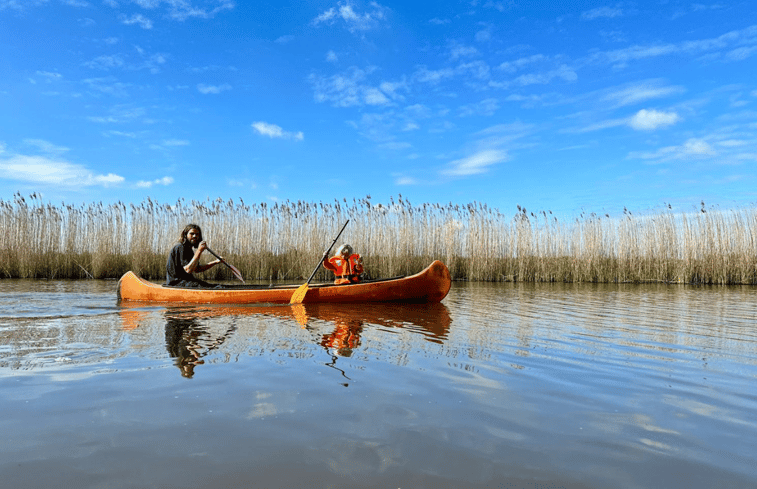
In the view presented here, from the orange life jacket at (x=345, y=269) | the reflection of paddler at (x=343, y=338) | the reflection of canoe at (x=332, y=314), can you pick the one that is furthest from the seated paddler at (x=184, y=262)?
the reflection of paddler at (x=343, y=338)

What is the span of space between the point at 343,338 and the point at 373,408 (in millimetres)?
2144

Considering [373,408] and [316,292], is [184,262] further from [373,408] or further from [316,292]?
[373,408]

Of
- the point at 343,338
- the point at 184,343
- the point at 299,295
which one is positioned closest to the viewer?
the point at 184,343

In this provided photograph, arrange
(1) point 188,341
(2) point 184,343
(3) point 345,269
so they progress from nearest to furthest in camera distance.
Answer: (2) point 184,343
(1) point 188,341
(3) point 345,269

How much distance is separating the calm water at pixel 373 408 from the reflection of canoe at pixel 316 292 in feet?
7.80

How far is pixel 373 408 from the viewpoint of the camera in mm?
2559

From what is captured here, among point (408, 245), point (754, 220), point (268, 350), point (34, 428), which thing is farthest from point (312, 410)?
point (754, 220)

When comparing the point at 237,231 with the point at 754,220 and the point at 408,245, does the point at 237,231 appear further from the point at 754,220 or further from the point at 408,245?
the point at 754,220

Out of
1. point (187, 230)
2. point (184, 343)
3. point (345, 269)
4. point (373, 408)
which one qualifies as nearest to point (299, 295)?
point (345, 269)

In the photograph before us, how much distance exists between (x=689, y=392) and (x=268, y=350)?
9.72ft

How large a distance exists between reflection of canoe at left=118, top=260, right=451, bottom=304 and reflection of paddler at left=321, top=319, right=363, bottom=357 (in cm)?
201

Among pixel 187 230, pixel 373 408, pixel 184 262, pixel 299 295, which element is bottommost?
pixel 373 408

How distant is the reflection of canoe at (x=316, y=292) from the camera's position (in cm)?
752

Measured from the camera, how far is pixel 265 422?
2.34 meters
